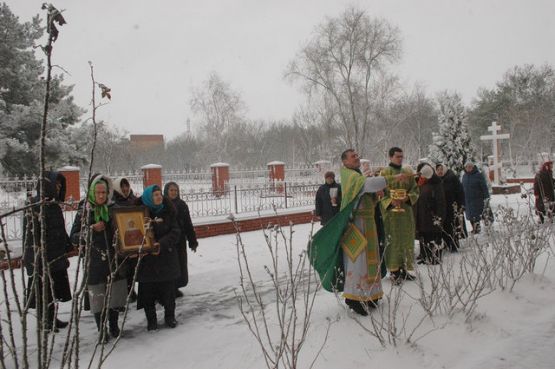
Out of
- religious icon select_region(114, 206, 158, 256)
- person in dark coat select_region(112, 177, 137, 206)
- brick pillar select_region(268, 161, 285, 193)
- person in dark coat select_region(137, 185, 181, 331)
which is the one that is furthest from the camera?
brick pillar select_region(268, 161, 285, 193)

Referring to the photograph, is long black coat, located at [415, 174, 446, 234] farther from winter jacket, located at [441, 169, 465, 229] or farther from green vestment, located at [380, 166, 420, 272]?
green vestment, located at [380, 166, 420, 272]

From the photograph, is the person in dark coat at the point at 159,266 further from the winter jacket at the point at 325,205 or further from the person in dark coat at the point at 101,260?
the winter jacket at the point at 325,205

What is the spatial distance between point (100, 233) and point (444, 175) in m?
5.74

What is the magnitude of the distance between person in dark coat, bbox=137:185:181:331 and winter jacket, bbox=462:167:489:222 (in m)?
6.32

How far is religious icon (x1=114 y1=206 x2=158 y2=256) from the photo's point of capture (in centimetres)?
432

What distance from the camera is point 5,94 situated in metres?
16.0

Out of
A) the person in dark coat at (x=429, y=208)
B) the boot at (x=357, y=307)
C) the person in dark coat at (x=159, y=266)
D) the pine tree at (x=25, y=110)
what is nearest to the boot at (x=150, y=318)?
the person in dark coat at (x=159, y=266)

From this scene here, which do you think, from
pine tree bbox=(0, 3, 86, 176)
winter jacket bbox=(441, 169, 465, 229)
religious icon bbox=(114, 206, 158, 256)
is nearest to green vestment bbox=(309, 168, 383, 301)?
religious icon bbox=(114, 206, 158, 256)

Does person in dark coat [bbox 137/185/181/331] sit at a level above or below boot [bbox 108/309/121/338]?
above

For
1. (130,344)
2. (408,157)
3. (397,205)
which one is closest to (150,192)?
(130,344)

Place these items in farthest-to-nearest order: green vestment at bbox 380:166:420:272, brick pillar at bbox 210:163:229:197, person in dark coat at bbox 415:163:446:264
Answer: brick pillar at bbox 210:163:229:197 → person in dark coat at bbox 415:163:446:264 → green vestment at bbox 380:166:420:272

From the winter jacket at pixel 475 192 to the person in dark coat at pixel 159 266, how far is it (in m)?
6.32

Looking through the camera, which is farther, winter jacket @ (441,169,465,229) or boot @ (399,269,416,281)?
winter jacket @ (441,169,465,229)

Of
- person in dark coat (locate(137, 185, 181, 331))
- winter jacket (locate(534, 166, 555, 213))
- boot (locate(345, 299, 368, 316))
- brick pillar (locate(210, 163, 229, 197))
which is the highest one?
brick pillar (locate(210, 163, 229, 197))
